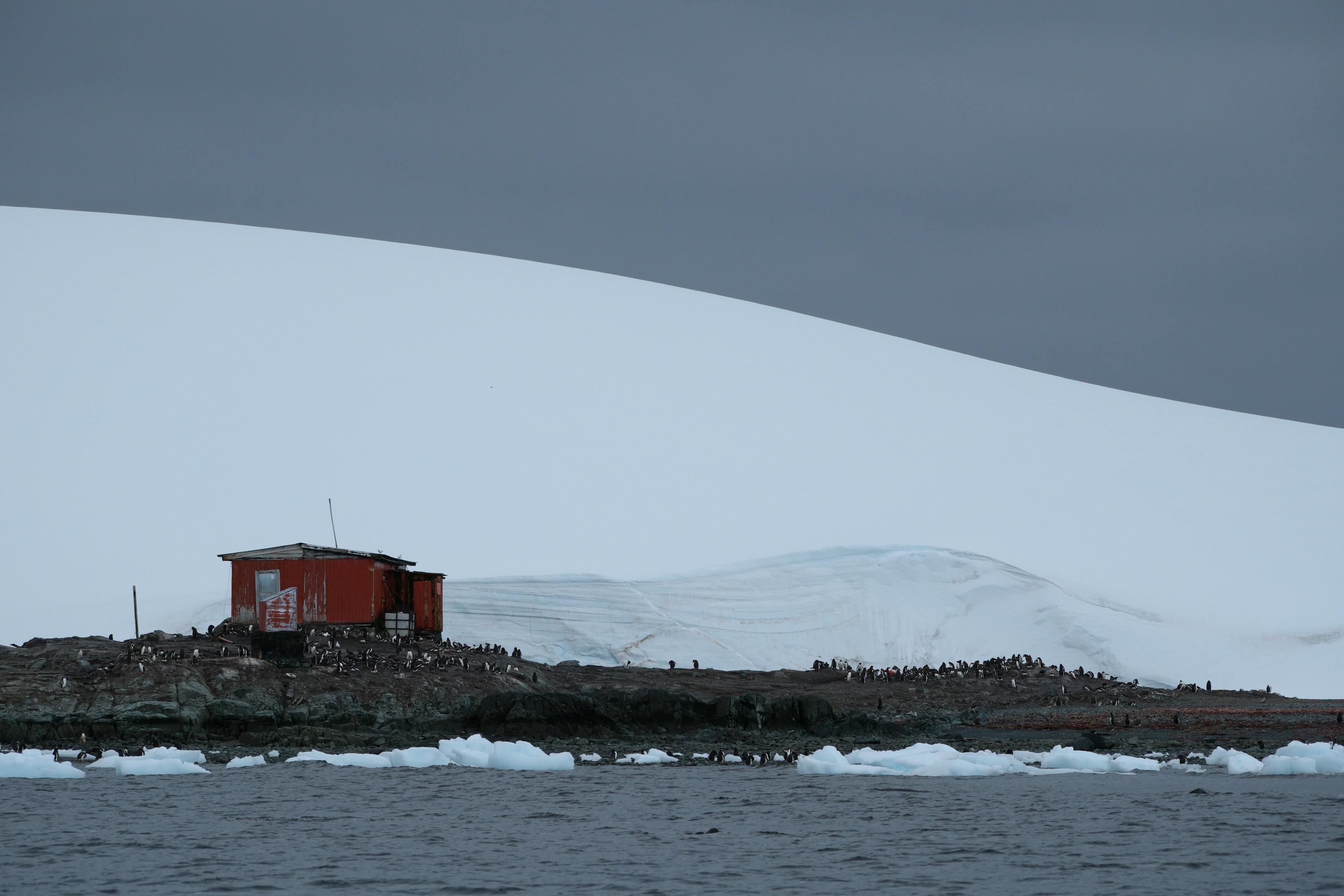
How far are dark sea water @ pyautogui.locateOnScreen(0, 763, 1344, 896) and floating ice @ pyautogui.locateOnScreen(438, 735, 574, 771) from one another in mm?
366

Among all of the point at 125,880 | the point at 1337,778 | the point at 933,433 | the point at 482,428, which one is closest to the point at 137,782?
the point at 125,880

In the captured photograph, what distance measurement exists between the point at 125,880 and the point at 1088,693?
89.4ft

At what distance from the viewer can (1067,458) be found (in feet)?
198

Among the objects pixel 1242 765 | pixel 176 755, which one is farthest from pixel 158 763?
pixel 1242 765

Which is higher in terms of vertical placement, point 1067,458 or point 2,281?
point 2,281

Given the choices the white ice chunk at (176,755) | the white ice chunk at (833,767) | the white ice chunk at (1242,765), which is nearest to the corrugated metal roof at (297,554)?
the white ice chunk at (176,755)

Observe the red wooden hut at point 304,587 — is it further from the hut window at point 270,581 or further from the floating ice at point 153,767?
the floating ice at point 153,767

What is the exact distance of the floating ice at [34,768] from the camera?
927 inches

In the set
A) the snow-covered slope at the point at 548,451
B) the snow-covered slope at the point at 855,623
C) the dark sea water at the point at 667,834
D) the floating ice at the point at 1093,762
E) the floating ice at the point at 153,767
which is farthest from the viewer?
the snow-covered slope at the point at 548,451

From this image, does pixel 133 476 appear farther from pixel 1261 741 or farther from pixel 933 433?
pixel 1261 741

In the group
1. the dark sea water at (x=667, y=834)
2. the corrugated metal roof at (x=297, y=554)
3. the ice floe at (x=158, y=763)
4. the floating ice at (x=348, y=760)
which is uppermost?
the corrugated metal roof at (x=297, y=554)

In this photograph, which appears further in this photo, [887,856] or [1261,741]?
[1261,741]

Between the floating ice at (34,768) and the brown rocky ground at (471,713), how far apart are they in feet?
9.89

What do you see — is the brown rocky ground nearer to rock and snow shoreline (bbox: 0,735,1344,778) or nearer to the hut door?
rock and snow shoreline (bbox: 0,735,1344,778)
